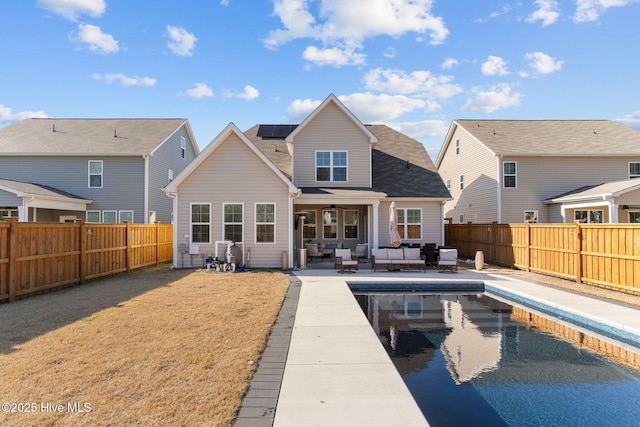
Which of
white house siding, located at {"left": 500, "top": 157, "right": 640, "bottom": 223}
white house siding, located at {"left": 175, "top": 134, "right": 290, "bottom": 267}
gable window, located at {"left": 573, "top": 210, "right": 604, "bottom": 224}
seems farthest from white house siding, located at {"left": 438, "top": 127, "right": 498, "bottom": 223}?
white house siding, located at {"left": 175, "top": 134, "right": 290, "bottom": 267}

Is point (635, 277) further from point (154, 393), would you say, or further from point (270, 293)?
point (154, 393)

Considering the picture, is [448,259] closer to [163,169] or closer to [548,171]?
[548,171]

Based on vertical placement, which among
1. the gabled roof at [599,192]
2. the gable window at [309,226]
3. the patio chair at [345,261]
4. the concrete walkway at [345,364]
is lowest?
the concrete walkway at [345,364]

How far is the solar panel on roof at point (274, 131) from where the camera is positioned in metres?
22.3

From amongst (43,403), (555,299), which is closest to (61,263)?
(43,403)

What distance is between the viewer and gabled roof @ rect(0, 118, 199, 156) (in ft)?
69.2

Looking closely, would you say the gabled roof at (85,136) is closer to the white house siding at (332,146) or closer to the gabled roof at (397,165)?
the gabled roof at (397,165)

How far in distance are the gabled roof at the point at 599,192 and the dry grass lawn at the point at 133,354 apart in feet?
57.7

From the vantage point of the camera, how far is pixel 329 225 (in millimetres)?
19875

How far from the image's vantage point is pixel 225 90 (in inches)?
818

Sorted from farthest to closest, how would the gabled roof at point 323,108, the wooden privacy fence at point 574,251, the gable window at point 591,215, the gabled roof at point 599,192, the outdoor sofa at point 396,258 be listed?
the gable window at point 591,215 < the gabled roof at point 599,192 < the gabled roof at point 323,108 < the outdoor sofa at point 396,258 < the wooden privacy fence at point 574,251

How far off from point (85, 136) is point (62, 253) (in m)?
15.5

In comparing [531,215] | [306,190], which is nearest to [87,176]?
[306,190]

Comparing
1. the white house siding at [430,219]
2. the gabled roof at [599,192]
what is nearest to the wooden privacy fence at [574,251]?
the white house siding at [430,219]
